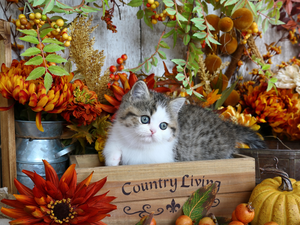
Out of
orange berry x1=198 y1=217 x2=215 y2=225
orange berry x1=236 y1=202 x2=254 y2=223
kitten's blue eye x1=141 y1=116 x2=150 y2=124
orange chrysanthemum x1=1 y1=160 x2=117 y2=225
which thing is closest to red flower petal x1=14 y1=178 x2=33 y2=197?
orange chrysanthemum x1=1 y1=160 x2=117 y2=225

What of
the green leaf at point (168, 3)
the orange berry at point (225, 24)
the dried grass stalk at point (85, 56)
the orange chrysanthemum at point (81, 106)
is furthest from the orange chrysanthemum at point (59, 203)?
the orange berry at point (225, 24)

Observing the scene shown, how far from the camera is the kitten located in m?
0.90

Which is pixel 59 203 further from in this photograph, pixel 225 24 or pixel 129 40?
pixel 225 24

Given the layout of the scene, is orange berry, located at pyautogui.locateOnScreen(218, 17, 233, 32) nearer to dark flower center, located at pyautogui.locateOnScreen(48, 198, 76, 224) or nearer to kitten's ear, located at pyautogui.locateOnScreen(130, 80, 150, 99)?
kitten's ear, located at pyautogui.locateOnScreen(130, 80, 150, 99)

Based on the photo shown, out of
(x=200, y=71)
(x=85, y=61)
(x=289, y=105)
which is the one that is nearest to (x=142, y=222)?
(x=85, y=61)

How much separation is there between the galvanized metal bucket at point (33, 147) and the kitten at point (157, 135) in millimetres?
226

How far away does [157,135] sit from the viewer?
2.86 feet

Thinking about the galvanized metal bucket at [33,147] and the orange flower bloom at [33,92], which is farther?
the galvanized metal bucket at [33,147]

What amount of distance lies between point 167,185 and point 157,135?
0.18m

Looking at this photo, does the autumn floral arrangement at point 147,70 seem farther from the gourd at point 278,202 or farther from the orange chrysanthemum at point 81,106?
the gourd at point 278,202

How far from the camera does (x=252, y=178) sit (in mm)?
920

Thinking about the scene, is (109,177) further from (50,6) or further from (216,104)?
(216,104)

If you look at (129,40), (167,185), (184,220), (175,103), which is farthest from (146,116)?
(129,40)

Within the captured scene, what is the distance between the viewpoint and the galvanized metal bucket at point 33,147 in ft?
3.12
